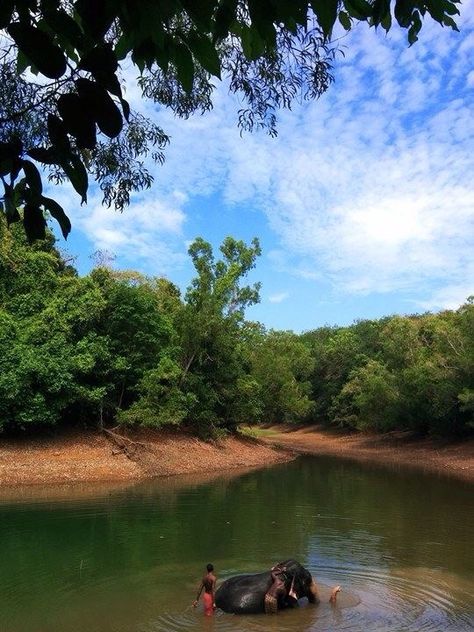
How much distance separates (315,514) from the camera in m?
18.6

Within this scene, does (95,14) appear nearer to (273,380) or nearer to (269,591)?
(269,591)

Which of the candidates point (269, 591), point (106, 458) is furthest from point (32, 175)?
point (106, 458)

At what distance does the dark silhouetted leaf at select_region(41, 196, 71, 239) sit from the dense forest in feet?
49.2

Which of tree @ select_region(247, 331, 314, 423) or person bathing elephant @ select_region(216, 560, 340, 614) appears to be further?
tree @ select_region(247, 331, 314, 423)

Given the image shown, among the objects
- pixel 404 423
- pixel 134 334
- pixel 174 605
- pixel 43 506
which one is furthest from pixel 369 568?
pixel 404 423

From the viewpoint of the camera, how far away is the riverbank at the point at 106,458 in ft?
78.4

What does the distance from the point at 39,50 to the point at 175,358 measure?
30857 mm

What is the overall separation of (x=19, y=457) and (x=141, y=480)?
5.01m

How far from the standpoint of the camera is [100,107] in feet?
6.33

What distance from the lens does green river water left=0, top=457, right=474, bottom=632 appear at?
9398 millimetres

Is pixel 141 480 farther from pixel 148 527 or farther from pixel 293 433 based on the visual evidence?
pixel 293 433

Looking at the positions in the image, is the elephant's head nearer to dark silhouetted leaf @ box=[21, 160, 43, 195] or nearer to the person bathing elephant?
the person bathing elephant

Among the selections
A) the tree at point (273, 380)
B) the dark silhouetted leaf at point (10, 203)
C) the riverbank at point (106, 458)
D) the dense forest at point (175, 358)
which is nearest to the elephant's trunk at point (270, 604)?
the dark silhouetted leaf at point (10, 203)

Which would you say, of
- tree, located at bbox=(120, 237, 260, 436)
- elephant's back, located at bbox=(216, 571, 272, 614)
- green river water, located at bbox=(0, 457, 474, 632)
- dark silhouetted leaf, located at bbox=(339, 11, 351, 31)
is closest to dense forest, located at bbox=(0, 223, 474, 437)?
tree, located at bbox=(120, 237, 260, 436)
